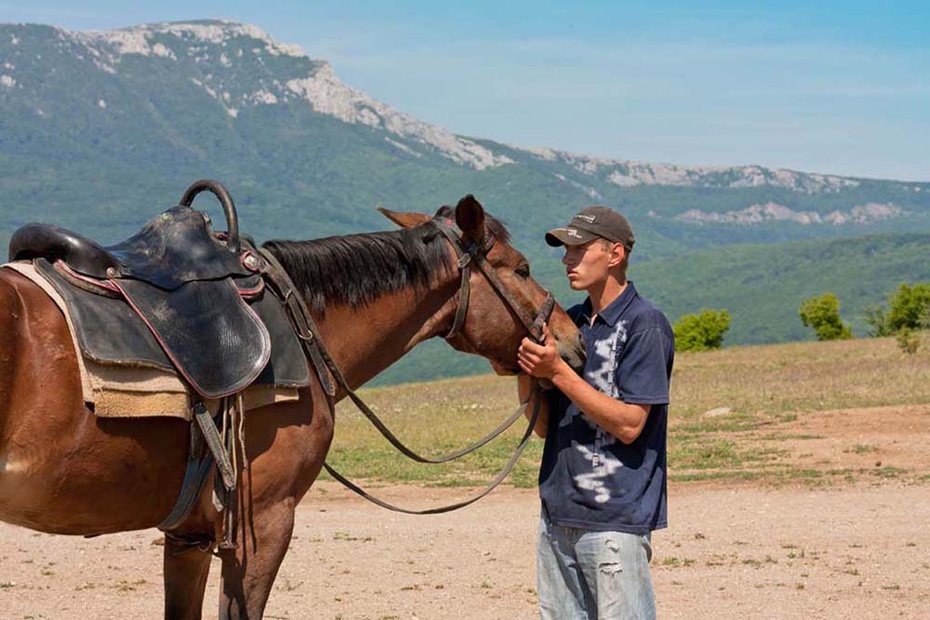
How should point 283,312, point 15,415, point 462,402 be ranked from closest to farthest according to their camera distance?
1. point 15,415
2. point 283,312
3. point 462,402

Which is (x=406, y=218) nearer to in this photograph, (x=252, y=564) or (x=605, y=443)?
(x=605, y=443)

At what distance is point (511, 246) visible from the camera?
500cm

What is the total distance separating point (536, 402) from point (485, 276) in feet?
1.76

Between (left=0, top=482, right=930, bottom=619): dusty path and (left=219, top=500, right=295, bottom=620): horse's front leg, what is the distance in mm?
3395

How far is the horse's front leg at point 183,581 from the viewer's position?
15.0ft

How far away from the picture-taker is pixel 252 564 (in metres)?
4.30

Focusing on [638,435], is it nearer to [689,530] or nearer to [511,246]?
[511,246]

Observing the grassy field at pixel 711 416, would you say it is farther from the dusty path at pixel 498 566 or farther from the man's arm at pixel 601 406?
the man's arm at pixel 601 406

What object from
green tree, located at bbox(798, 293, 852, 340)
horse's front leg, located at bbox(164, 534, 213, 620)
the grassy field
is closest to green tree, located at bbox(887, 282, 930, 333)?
green tree, located at bbox(798, 293, 852, 340)

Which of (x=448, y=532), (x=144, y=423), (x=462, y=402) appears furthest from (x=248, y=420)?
(x=462, y=402)

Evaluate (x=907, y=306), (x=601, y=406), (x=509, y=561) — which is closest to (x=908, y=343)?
(x=509, y=561)

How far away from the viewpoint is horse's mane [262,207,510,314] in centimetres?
470

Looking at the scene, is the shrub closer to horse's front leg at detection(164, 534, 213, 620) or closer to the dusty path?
the dusty path

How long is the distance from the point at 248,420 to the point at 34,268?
871 mm
